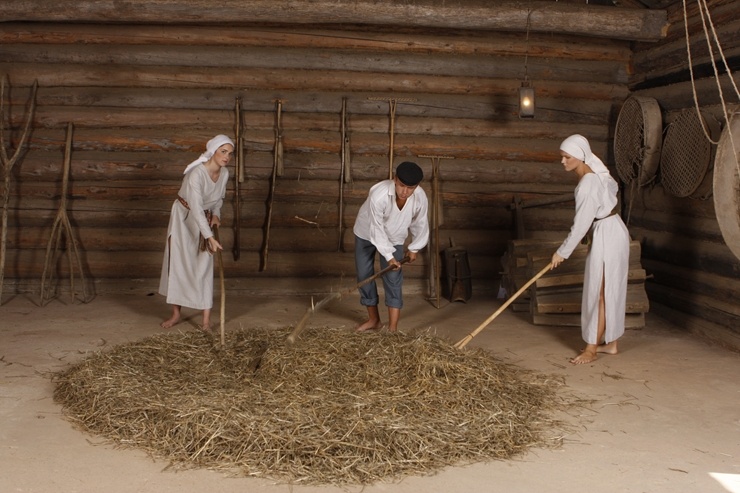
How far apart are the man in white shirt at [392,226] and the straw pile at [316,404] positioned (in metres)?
0.89

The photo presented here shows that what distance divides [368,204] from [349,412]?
2428 mm

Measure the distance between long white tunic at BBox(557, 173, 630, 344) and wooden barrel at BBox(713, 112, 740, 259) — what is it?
29.8 inches

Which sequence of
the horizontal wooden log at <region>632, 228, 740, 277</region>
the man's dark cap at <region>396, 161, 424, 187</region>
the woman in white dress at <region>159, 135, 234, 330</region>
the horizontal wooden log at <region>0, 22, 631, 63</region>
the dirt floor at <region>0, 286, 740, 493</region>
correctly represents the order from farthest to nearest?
the horizontal wooden log at <region>0, 22, 631, 63</region>, the horizontal wooden log at <region>632, 228, 740, 277</region>, the woman in white dress at <region>159, 135, 234, 330</region>, the man's dark cap at <region>396, 161, 424, 187</region>, the dirt floor at <region>0, 286, 740, 493</region>

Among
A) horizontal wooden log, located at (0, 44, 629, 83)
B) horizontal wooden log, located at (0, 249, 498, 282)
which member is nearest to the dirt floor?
horizontal wooden log, located at (0, 249, 498, 282)

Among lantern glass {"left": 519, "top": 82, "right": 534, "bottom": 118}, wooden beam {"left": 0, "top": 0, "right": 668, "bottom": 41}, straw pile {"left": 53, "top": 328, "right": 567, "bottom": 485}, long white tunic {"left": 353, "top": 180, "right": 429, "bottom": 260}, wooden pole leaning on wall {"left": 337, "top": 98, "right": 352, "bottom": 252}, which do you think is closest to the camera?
straw pile {"left": 53, "top": 328, "right": 567, "bottom": 485}

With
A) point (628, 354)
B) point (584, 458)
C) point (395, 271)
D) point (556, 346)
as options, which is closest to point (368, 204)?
point (395, 271)

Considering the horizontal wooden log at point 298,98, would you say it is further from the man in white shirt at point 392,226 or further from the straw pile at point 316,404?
the straw pile at point 316,404

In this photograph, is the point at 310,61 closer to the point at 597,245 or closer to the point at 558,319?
the point at 558,319

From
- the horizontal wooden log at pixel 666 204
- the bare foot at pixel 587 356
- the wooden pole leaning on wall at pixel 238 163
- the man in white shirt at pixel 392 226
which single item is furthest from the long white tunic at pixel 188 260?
the horizontal wooden log at pixel 666 204

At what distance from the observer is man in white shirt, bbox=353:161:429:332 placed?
6535mm

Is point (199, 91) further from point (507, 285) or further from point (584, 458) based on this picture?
point (584, 458)

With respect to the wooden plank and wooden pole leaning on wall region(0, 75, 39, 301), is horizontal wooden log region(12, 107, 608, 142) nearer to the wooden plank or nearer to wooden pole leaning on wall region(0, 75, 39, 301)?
wooden pole leaning on wall region(0, 75, 39, 301)

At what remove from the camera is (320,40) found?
881cm

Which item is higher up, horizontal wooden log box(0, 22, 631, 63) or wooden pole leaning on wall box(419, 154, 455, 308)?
horizontal wooden log box(0, 22, 631, 63)
